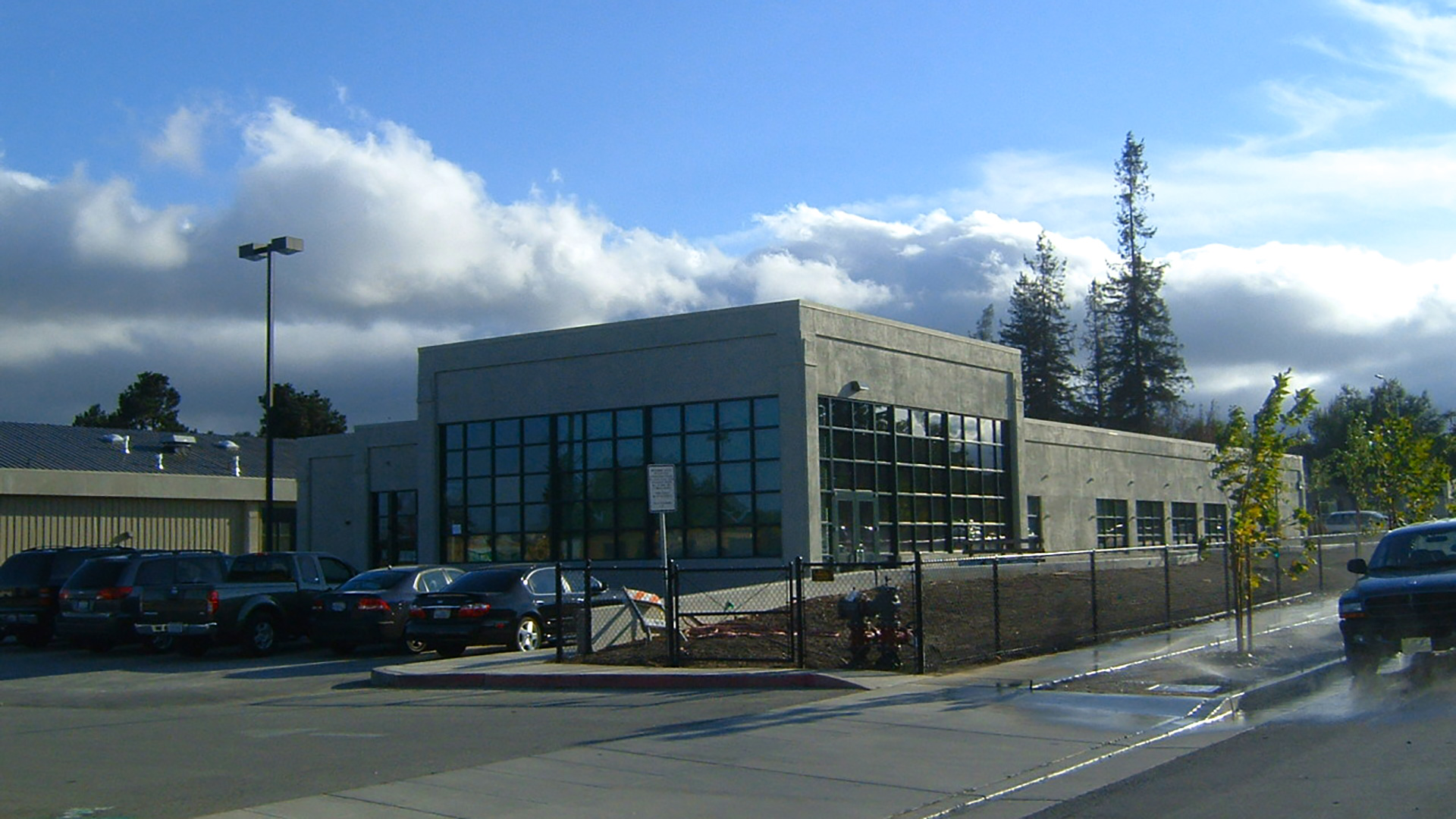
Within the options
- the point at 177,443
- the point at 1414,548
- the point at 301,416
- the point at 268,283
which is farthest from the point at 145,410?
the point at 1414,548

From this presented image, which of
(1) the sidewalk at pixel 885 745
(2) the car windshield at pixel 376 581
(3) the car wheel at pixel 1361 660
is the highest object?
(2) the car windshield at pixel 376 581

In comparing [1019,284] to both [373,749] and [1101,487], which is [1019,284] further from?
[373,749]

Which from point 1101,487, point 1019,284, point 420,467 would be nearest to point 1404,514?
point 1101,487

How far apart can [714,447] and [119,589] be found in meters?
12.9

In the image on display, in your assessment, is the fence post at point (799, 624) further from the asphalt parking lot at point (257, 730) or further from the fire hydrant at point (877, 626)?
the asphalt parking lot at point (257, 730)

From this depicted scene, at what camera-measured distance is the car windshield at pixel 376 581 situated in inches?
862

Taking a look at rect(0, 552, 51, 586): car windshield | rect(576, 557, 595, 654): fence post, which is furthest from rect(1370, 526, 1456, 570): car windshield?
rect(0, 552, 51, 586): car windshield

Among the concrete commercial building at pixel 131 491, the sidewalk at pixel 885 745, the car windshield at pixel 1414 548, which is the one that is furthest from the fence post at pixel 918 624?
the concrete commercial building at pixel 131 491

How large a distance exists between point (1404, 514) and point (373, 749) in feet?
82.6

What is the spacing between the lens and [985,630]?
19859 millimetres

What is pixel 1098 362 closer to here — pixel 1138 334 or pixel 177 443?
pixel 1138 334

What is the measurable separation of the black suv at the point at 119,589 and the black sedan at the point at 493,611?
4.55 metres

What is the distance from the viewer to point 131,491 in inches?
1591

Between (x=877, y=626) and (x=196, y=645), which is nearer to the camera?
(x=877, y=626)
